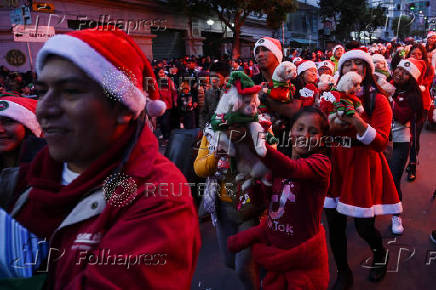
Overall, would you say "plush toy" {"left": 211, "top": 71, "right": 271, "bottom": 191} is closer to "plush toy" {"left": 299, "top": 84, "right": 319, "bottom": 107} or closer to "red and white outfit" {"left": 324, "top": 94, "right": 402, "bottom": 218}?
"red and white outfit" {"left": 324, "top": 94, "right": 402, "bottom": 218}

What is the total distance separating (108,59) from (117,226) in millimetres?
601

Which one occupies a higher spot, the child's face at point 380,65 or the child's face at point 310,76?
the child's face at point 380,65

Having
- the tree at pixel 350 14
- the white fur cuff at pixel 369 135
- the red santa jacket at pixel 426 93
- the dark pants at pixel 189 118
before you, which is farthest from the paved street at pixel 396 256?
the tree at pixel 350 14

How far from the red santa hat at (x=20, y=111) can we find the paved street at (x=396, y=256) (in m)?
2.08

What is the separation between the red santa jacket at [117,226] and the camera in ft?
3.28

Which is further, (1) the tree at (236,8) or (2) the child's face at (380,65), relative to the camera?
(1) the tree at (236,8)

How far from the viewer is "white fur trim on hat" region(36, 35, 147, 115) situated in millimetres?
1124

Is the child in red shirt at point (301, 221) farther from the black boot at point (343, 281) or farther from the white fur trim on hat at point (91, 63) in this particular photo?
the white fur trim on hat at point (91, 63)

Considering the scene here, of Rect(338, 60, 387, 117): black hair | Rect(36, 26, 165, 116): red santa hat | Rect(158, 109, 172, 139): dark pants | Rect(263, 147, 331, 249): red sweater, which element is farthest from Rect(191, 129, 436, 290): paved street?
Rect(158, 109, 172, 139): dark pants

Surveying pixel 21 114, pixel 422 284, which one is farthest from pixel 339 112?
pixel 21 114

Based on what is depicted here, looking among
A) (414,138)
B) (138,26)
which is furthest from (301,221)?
(138,26)

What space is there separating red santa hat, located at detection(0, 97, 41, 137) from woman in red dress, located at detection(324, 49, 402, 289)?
227 centimetres

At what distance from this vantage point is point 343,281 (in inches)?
112

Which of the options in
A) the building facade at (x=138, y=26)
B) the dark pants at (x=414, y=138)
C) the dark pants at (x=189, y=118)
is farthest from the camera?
the building facade at (x=138, y=26)
